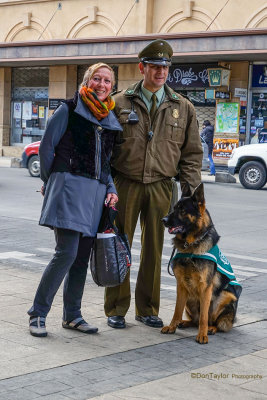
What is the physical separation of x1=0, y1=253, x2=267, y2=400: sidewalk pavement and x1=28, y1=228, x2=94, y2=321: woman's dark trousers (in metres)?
0.18

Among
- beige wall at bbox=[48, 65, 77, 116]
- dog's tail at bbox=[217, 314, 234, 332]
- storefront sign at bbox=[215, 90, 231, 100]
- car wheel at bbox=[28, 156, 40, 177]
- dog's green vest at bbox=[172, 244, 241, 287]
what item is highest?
beige wall at bbox=[48, 65, 77, 116]

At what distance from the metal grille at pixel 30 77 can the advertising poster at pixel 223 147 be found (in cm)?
882

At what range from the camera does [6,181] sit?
19516 millimetres

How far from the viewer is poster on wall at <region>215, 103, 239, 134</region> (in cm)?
2639

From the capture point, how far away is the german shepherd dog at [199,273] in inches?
213

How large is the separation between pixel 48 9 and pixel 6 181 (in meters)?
14.5

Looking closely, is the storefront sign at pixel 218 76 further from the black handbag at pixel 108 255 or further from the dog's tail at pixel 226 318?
the black handbag at pixel 108 255

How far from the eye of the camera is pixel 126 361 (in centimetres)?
482

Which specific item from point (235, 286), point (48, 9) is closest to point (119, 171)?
point (235, 286)

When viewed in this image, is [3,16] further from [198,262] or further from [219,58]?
[198,262]

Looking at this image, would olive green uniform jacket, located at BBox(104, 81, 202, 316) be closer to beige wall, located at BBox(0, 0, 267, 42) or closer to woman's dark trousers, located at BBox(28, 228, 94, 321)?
woman's dark trousers, located at BBox(28, 228, 94, 321)

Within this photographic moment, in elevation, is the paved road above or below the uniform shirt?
below

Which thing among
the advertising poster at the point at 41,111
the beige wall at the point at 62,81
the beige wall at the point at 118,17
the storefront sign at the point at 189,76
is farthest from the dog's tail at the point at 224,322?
the advertising poster at the point at 41,111

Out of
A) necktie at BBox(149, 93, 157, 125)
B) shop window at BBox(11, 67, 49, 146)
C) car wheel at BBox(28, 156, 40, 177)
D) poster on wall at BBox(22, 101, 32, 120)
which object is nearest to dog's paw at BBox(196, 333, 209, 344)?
necktie at BBox(149, 93, 157, 125)
